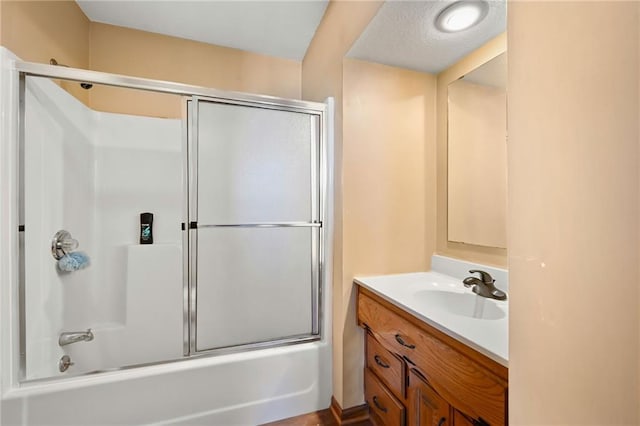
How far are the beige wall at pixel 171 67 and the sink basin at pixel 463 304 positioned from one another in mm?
1946

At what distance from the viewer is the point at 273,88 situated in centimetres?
231

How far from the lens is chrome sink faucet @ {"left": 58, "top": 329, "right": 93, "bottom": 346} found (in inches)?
60.0

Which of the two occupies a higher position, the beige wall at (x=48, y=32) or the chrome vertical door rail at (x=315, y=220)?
the beige wall at (x=48, y=32)

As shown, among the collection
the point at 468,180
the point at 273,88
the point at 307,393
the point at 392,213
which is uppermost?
the point at 273,88

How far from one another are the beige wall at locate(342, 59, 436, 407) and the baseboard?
1.6 inches

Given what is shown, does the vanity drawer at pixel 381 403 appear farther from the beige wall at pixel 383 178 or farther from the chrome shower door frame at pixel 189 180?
the chrome shower door frame at pixel 189 180

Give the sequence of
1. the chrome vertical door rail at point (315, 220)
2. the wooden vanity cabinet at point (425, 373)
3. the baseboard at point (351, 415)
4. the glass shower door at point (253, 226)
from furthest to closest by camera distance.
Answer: the chrome vertical door rail at point (315, 220) < the glass shower door at point (253, 226) < the baseboard at point (351, 415) < the wooden vanity cabinet at point (425, 373)

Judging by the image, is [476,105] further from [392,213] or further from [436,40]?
[392,213]

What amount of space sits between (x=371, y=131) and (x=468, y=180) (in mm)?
614

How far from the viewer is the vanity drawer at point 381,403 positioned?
46.9 inches

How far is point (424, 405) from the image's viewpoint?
1021 mm

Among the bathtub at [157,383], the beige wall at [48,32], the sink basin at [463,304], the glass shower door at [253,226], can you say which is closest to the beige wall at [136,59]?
the beige wall at [48,32]

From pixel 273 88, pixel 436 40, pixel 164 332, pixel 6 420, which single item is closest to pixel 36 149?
pixel 6 420

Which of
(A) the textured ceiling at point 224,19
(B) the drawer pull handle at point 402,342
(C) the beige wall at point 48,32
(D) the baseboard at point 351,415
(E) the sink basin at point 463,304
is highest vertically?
(A) the textured ceiling at point 224,19
